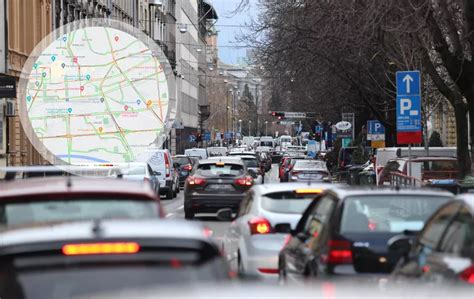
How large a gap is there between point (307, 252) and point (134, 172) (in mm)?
17046

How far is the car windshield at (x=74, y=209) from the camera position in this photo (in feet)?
22.0

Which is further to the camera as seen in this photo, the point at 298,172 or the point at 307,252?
the point at 298,172

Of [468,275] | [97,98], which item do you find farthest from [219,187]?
[468,275]

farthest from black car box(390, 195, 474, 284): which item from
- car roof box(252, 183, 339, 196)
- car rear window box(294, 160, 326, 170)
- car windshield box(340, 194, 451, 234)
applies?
car rear window box(294, 160, 326, 170)

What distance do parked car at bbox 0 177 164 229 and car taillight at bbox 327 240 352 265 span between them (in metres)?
1.78

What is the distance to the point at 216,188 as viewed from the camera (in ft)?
74.8

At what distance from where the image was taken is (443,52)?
75.2 ft

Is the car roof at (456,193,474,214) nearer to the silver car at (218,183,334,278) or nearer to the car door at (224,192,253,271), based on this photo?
the silver car at (218,183,334,278)

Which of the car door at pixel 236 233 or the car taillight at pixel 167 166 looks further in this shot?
the car taillight at pixel 167 166

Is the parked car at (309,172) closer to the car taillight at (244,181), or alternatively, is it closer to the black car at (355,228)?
the car taillight at (244,181)

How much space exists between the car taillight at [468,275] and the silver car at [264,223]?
5.00m

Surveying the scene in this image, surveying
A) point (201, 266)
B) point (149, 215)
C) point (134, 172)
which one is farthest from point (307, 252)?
point (134, 172)

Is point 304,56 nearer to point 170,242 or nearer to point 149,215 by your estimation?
point 149,215

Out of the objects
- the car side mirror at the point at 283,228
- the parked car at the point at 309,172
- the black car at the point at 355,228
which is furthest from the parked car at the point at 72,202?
the parked car at the point at 309,172
